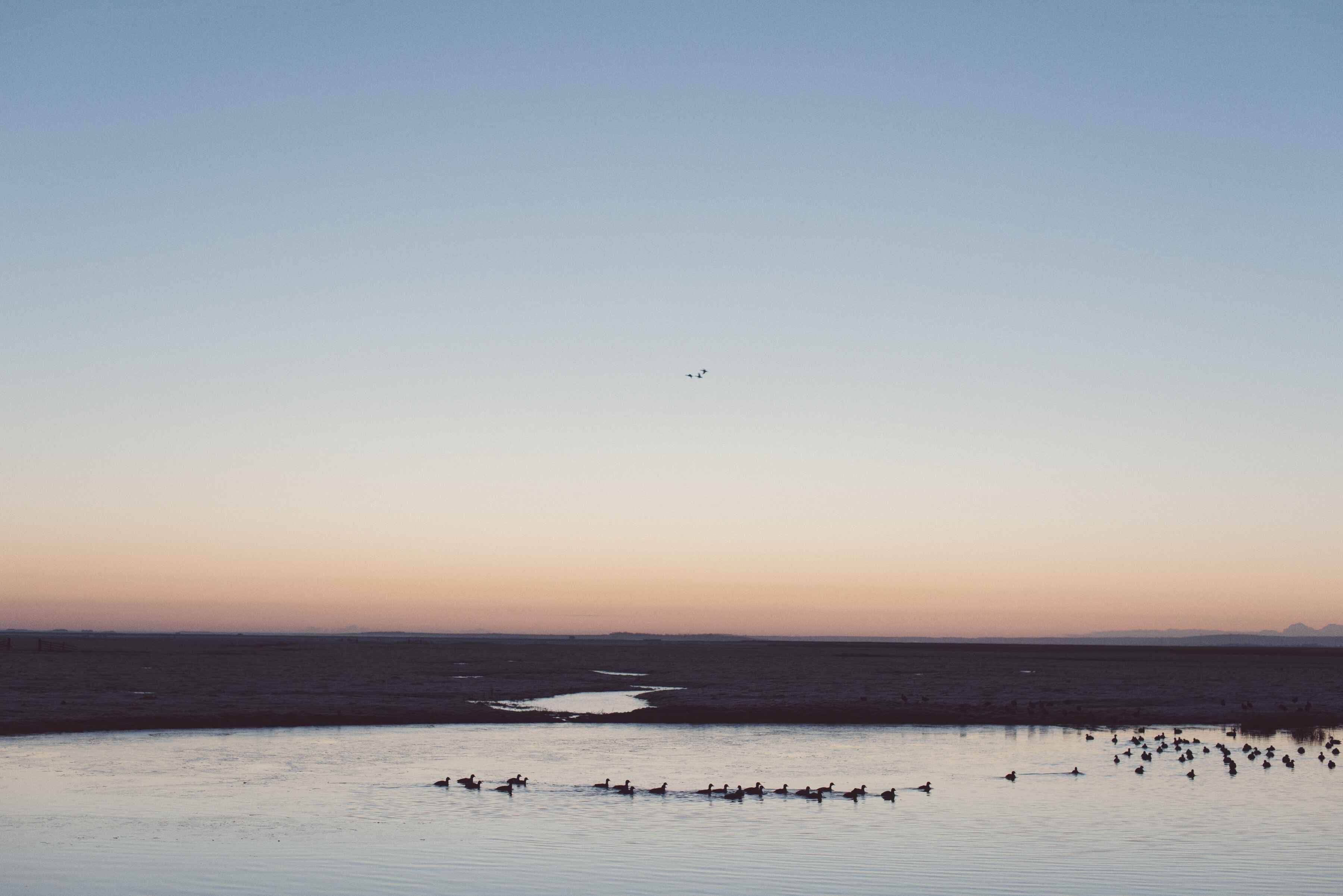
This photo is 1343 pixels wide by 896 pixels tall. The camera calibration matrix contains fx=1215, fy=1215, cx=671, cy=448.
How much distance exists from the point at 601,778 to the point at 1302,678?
74.9m

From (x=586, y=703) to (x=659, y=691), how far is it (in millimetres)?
10615

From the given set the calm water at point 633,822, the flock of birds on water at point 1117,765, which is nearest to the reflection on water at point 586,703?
the calm water at point 633,822

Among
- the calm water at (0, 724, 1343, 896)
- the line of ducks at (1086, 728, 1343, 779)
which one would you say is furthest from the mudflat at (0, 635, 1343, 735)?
the calm water at (0, 724, 1343, 896)

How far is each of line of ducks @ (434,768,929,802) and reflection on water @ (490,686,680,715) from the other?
2230cm

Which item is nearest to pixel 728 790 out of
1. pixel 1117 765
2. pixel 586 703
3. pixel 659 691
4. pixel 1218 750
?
pixel 1117 765

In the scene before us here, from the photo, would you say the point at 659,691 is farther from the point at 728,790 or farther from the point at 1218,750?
the point at 728,790

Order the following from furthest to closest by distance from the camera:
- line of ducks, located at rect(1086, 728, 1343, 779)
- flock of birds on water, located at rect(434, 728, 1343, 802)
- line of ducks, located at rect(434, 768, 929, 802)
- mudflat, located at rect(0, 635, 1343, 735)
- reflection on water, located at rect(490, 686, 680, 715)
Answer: reflection on water, located at rect(490, 686, 680, 715) < mudflat, located at rect(0, 635, 1343, 735) < line of ducks, located at rect(1086, 728, 1343, 779) < flock of birds on water, located at rect(434, 728, 1343, 802) < line of ducks, located at rect(434, 768, 929, 802)

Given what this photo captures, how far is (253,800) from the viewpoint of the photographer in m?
28.4

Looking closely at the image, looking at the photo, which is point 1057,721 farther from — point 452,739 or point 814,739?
point 452,739

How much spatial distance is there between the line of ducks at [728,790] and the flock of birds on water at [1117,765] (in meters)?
0.02

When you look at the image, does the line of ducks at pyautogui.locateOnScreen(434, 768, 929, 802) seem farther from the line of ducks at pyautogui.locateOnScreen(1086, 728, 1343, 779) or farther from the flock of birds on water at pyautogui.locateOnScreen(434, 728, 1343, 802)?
the line of ducks at pyautogui.locateOnScreen(1086, 728, 1343, 779)

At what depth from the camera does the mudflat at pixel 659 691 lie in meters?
50.3

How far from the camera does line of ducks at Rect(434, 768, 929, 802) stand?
29.7 m

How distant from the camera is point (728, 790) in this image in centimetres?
3027
